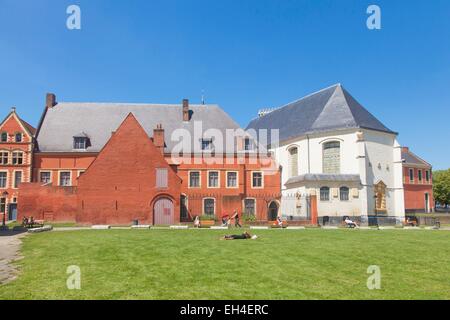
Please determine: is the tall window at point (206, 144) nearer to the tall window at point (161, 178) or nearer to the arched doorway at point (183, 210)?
the arched doorway at point (183, 210)

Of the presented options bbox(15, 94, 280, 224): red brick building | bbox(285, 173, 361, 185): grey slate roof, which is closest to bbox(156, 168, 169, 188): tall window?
Answer: bbox(15, 94, 280, 224): red brick building

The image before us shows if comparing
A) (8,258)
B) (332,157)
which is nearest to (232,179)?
(332,157)

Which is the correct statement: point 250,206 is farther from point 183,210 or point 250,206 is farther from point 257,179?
point 183,210

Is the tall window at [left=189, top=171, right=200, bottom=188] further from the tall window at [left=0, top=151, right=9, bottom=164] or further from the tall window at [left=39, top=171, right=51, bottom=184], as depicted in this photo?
the tall window at [left=0, top=151, right=9, bottom=164]

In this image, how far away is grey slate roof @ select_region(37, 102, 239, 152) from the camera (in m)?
38.8

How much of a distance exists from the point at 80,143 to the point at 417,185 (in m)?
50.4

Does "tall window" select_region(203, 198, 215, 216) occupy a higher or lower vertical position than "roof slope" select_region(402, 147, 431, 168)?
lower

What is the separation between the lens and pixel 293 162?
40031 mm

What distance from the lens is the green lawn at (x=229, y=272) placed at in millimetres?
7406

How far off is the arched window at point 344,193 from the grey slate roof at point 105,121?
A: 13.4m

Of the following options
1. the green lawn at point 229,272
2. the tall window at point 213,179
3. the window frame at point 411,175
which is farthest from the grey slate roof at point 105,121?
the window frame at point 411,175

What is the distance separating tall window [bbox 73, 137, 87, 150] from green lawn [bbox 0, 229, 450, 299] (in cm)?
2579

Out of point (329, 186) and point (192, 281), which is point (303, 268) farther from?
point (329, 186)
